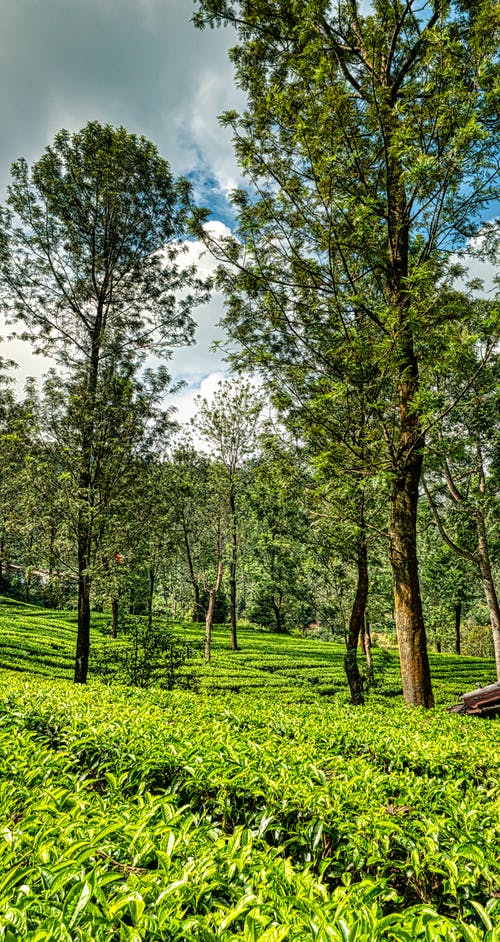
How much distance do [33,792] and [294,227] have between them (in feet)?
24.0

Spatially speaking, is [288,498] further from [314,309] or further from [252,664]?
[252,664]

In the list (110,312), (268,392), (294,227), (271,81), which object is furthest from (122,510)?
(271,81)

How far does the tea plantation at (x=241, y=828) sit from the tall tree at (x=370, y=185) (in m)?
3.21

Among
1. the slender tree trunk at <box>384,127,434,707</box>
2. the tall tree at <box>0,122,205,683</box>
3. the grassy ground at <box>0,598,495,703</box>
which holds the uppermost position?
the tall tree at <box>0,122,205,683</box>

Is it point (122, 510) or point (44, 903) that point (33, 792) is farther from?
point (122, 510)

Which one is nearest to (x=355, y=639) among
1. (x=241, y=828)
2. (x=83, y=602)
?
(x=83, y=602)

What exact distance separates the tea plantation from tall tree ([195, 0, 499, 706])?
3.21 metres

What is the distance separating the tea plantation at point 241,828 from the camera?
49.9 inches

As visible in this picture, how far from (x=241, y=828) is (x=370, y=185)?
23.3 ft

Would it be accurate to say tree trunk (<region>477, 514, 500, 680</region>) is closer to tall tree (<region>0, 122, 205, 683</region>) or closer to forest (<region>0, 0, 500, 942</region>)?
forest (<region>0, 0, 500, 942</region>)

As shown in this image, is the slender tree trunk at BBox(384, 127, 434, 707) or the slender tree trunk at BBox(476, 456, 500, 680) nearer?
the slender tree trunk at BBox(384, 127, 434, 707)

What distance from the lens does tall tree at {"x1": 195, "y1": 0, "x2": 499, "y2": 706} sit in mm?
5348

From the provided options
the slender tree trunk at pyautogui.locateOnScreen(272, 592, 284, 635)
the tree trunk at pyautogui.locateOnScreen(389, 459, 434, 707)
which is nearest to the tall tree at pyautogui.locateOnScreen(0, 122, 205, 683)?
the tree trunk at pyautogui.locateOnScreen(389, 459, 434, 707)

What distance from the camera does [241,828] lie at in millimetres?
2020
